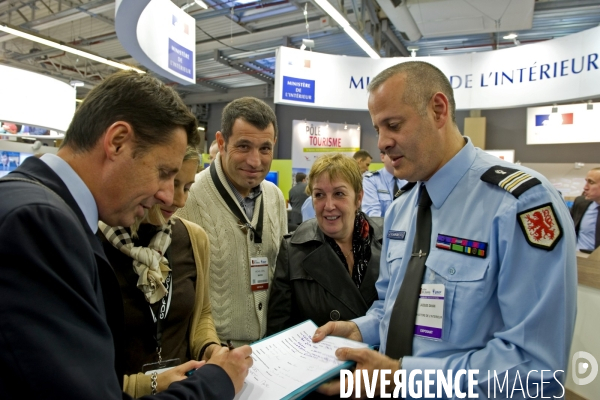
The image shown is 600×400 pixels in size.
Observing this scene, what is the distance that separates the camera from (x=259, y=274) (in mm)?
1963

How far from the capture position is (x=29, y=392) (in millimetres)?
688

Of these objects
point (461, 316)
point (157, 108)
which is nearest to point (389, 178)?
point (461, 316)

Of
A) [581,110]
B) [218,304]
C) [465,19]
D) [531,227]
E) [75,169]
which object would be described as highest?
[465,19]

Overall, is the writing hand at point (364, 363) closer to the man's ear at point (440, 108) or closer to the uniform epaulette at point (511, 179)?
the uniform epaulette at point (511, 179)

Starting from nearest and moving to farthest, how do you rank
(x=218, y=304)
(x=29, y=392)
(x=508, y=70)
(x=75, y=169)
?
(x=29, y=392)
(x=75, y=169)
(x=218, y=304)
(x=508, y=70)

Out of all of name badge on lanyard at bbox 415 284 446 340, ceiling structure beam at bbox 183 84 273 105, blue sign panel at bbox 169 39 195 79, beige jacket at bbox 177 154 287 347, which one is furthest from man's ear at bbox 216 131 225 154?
ceiling structure beam at bbox 183 84 273 105

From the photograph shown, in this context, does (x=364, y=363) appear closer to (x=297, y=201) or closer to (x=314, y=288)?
(x=314, y=288)

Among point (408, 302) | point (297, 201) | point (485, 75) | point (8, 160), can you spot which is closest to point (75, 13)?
point (8, 160)

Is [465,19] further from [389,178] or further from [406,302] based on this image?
[406,302]

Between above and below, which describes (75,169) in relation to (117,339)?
above

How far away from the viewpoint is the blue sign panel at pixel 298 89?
5.85 m

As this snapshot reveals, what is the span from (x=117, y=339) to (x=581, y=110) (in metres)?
9.22

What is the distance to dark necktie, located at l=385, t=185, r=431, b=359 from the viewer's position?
135 cm

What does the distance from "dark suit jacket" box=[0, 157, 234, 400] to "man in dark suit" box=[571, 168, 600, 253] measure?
18.9 ft
